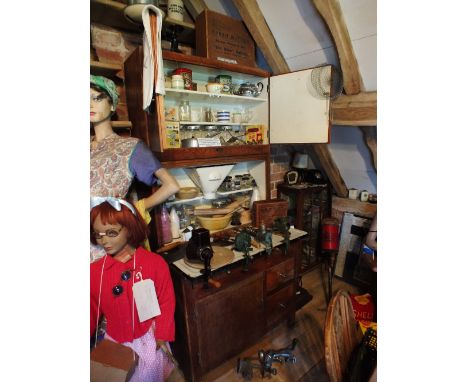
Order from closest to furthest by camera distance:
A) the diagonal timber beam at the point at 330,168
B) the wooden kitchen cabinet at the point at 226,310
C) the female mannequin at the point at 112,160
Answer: the female mannequin at the point at 112,160 < the wooden kitchen cabinet at the point at 226,310 < the diagonal timber beam at the point at 330,168

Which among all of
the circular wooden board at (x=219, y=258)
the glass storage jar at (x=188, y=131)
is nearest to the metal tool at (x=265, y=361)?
the circular wooden board at (x=219, y=258)

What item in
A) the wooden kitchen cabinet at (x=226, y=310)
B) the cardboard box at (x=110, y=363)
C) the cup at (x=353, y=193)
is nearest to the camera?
the cardboard box at (x=110, y=363)

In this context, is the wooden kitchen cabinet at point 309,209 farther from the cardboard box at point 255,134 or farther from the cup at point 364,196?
the cardboard box at point 255,134

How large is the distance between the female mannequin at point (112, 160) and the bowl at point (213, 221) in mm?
519

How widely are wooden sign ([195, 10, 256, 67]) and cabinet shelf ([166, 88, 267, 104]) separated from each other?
22 centimetres

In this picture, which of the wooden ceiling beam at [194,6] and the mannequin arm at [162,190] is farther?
the wooden ceiling beam at [194,6]

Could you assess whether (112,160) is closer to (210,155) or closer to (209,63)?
(210,155)

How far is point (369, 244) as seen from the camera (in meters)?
1.88

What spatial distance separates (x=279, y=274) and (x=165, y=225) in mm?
778

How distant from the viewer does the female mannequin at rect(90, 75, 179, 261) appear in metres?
1.17

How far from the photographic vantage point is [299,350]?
169 centimetres

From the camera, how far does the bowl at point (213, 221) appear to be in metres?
1.73
